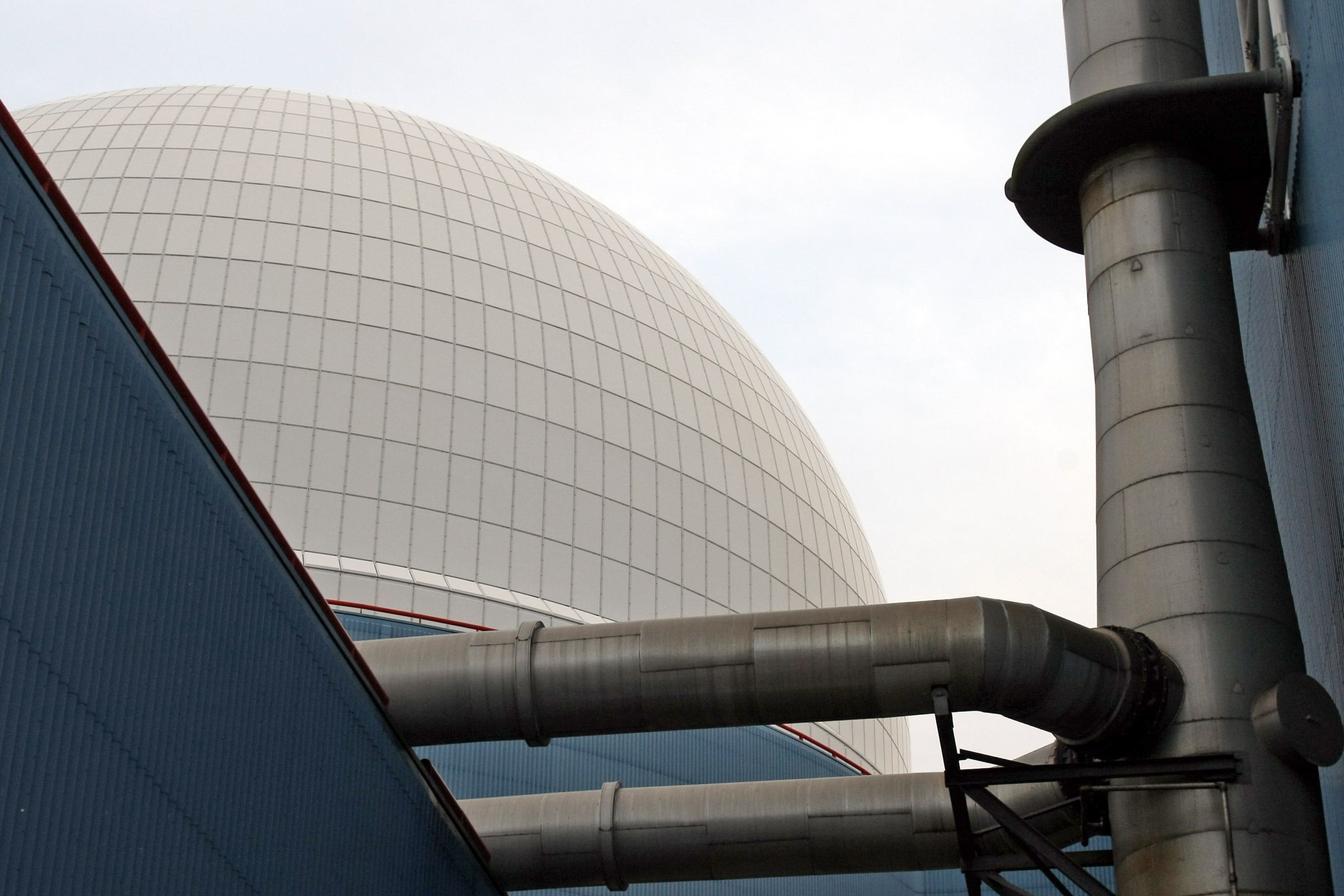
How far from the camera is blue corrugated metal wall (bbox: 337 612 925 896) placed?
21.3 meters

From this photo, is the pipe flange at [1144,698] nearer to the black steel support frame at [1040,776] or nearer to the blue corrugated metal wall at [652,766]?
the black steel support frame at [1040,776]

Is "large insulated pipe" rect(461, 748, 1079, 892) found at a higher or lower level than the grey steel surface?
lower

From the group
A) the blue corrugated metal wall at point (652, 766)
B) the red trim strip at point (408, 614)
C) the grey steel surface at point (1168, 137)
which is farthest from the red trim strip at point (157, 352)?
the grey steel surface at point (1168, 137)

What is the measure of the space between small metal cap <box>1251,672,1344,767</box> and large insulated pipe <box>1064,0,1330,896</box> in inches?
9.3

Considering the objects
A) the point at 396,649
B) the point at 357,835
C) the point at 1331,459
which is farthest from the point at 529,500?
the point at 1331,459

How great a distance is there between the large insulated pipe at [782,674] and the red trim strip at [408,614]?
7.32 meters

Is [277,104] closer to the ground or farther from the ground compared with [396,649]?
farther from the ground

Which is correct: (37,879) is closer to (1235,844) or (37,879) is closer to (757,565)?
(1235,844)

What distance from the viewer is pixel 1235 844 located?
41.0 ft

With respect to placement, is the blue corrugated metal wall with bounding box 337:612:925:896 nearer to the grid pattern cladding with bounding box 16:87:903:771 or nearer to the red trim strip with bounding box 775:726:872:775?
the red trim strip with bounding box 775:726:872:775

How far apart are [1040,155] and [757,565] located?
12.8 m

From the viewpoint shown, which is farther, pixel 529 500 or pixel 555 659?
pixel 529 500

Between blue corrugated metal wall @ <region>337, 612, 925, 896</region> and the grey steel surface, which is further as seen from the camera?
blue corrugated metal wall @ <region>337, 612, 925, 896</region>

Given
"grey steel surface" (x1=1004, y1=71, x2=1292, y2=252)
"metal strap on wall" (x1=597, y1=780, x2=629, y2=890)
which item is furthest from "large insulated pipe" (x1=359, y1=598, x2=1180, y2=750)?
"grey steel surface" (x1=1004, y1=71, x2=1292, y2=252)
